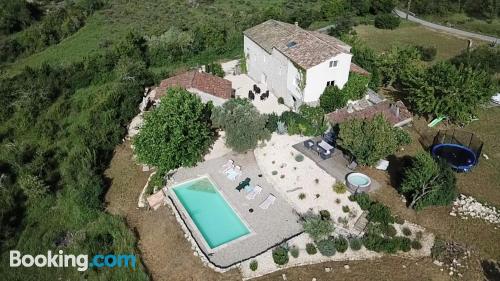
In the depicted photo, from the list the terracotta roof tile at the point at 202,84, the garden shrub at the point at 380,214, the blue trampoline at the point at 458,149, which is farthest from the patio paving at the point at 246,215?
the blue trampoline at the point at 458,149

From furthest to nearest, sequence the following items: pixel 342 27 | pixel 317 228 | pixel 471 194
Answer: pixel 342 27 → pixel 471 194 → pixel 317 228

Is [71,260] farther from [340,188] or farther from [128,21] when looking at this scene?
[128,21]

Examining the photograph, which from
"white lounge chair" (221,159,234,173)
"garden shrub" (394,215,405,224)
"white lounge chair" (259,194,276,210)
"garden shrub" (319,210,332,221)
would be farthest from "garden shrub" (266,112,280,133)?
"garden shrub" (394,215,405,224)

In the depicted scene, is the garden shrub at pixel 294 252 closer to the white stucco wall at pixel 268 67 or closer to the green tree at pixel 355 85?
the green tree at pixel 355 85

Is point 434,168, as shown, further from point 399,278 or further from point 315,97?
point 315,97

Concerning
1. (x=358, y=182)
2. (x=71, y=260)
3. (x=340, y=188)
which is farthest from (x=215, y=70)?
(x=71, y=260)

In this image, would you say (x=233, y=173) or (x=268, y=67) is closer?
(x=233, y=173)
